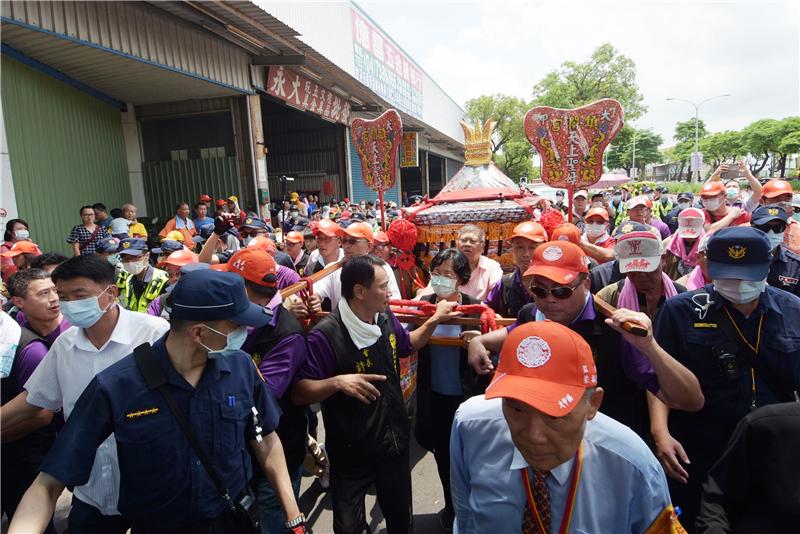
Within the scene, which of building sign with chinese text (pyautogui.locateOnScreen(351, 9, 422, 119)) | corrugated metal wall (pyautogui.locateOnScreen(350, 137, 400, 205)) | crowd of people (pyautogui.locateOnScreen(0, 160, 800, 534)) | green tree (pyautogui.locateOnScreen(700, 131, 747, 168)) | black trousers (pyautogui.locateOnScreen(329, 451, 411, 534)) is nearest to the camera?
crowd of people (pyautogui.locateOnScreen(0, 160, 800, 534))

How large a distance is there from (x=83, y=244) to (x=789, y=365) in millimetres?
8721

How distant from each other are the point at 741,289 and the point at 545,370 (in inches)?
54.0

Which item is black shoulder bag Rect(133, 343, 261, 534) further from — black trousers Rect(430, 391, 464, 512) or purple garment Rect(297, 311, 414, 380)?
black trousers Rect(430, 391, 464, 512)

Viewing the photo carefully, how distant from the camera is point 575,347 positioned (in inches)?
51.0

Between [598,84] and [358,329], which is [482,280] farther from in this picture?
[598,84]

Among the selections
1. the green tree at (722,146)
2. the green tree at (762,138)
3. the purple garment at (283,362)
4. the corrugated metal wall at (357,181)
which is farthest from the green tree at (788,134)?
the purple garment at (283,362)

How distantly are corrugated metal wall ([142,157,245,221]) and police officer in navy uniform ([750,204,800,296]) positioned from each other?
35.5 ft

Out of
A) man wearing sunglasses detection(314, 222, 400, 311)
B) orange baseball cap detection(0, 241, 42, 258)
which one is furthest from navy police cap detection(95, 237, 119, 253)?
man wearing sunglasses detection(314, 222, 400, 311)

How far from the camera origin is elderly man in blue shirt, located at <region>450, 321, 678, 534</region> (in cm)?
127

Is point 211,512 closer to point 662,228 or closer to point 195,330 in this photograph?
→ point 195,330

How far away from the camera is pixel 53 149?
8.80m

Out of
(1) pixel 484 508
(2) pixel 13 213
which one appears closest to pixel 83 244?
(2) pixel 13 213

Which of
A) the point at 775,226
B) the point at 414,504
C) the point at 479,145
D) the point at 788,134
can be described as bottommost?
the point at 414,504

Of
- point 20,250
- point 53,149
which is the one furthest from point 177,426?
point 53,149
